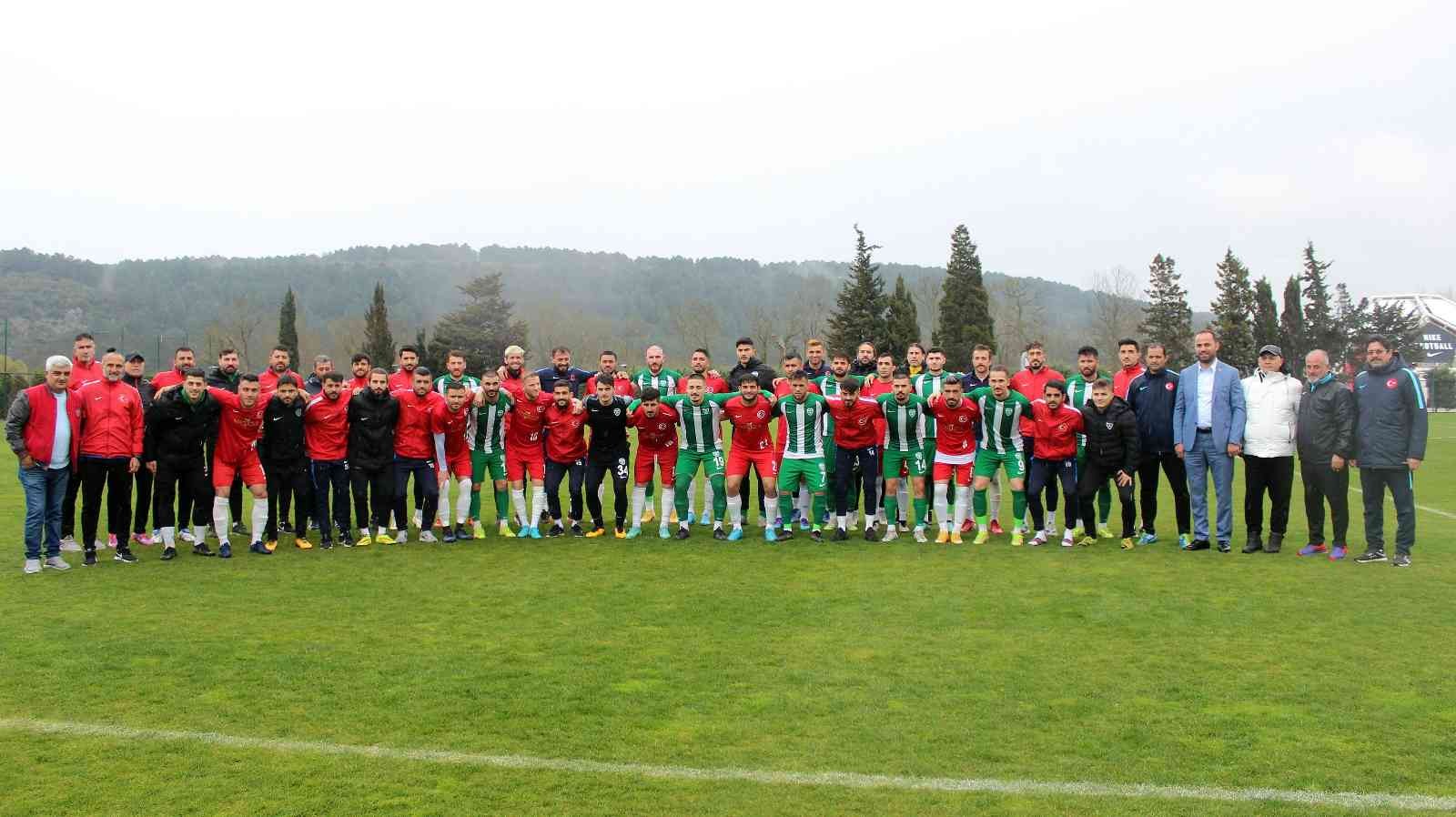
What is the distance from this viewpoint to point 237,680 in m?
5.82

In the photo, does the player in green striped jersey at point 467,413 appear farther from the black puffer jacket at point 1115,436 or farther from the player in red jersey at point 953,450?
the black puffer jacket at point 1115,436

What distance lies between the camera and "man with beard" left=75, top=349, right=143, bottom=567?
946 centimetres

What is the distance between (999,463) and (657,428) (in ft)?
12.1

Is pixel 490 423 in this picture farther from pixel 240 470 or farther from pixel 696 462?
pixel 240 470

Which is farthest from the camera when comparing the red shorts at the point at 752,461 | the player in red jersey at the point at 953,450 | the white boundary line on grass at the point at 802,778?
the red shorts at the point at 752,461

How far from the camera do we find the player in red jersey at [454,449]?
433 inches

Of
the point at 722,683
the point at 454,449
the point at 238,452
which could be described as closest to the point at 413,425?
the point at 454,449

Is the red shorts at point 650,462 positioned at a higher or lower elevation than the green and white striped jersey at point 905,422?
lower

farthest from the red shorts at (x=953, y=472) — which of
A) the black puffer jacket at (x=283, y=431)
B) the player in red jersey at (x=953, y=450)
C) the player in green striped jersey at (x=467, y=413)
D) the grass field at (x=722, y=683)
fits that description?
the black puffer jacket at (x=283, y=431)

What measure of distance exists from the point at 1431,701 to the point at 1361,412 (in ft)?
16.6

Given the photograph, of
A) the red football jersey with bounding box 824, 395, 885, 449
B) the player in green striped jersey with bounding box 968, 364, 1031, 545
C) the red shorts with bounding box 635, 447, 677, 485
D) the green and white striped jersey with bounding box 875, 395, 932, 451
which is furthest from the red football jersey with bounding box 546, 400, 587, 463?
the player in green striped jersey with bounding box 968, 364, 1031, 545

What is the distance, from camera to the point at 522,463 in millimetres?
11492

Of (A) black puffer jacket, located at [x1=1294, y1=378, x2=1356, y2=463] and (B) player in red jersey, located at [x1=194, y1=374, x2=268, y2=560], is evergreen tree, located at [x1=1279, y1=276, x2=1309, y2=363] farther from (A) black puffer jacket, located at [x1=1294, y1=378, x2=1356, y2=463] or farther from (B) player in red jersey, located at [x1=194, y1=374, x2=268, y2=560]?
(B) player in red jersey, located at [x1=194, y1=374, x2=268, y2=560]

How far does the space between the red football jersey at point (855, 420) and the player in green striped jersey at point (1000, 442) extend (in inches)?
41.2
